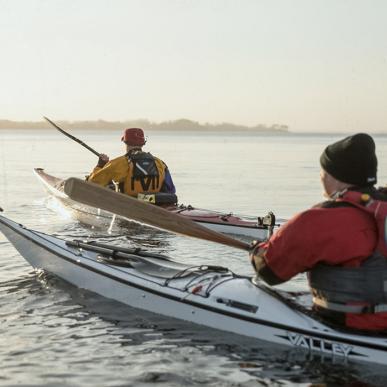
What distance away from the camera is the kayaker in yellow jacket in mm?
10805

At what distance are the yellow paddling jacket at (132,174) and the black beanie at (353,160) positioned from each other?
6788 mm

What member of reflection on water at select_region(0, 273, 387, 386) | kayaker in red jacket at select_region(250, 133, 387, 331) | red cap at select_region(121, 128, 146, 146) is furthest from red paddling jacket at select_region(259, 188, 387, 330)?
red cap at select_region(121, 128, 146, 146)

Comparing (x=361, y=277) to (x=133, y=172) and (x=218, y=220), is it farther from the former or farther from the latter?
(x=133, y=172)

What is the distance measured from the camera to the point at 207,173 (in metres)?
25.8

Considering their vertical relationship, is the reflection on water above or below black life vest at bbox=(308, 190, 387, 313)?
below

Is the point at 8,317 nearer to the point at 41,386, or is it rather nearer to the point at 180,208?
the point at 41,386

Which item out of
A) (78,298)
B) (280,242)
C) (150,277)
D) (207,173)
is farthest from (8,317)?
(207,173)

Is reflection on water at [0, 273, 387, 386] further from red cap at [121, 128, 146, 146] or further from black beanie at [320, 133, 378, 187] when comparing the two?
red cap at [121, 128, 146, 146]

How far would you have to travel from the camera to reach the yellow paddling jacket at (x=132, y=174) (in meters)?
10.8

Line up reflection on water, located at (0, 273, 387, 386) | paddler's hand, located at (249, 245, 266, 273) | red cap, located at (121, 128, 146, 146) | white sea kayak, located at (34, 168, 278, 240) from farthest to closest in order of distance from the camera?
red cap, located at (121, 128, 146, 146), white sea kayak, located at (34, 168, 278, 240), reflection on water, located at (0, 273, 387, 386), paddler's hand, located at (249, 245, 266, 273)

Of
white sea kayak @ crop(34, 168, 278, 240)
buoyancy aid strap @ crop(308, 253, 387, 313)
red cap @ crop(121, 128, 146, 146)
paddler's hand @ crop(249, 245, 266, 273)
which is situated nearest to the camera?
buoyancy aid strap @ crop(308, 253, 387, 313)

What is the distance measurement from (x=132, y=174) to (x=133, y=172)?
0.04 m

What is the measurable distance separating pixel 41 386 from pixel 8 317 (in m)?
1.66

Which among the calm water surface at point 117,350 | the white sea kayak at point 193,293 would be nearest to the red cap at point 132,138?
the calm water surface at point 117,350
